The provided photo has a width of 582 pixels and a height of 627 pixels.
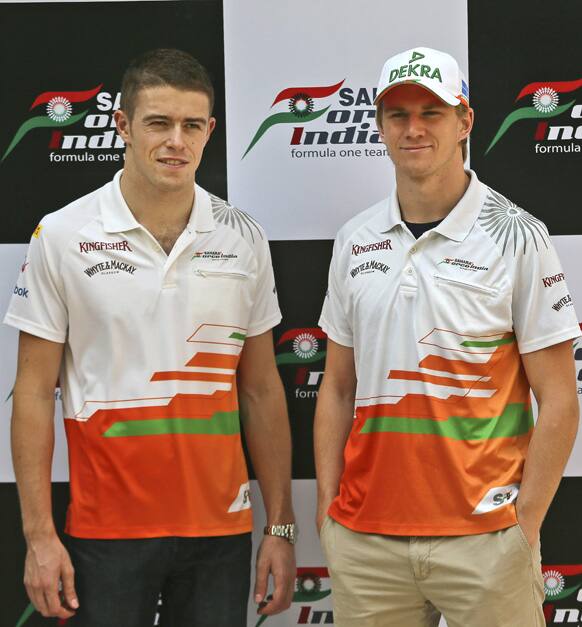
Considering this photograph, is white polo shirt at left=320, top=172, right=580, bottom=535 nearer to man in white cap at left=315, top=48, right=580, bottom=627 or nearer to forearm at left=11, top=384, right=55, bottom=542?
man in white cap at left=315, top=48, right=580, bottom=627

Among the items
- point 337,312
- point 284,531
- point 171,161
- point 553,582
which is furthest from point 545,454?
point 171,161

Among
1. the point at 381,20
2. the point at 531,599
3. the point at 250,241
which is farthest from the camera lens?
the point at 381,20

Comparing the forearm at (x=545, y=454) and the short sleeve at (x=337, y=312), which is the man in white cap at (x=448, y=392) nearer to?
the forearm at (x=545, y=454)

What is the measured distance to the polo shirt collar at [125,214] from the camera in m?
2.48

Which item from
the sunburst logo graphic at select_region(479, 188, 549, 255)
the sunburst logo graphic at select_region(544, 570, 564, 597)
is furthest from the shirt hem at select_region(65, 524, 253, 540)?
the sunburst logo graphic at select_region(544, 570, 564, 597)

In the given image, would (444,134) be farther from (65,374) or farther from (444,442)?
(65,374)

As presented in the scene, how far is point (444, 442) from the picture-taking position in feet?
7.45

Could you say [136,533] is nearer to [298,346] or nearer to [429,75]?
[298,346]

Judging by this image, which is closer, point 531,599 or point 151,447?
point 531,599

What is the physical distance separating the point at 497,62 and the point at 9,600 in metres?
2.42

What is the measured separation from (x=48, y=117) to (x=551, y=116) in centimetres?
166

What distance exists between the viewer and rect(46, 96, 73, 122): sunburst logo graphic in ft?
9.78

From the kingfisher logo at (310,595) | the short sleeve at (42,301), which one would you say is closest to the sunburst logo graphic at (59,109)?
the short sleeve at (42,301)

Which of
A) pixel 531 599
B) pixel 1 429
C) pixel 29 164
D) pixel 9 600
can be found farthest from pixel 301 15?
pixel 9 600
